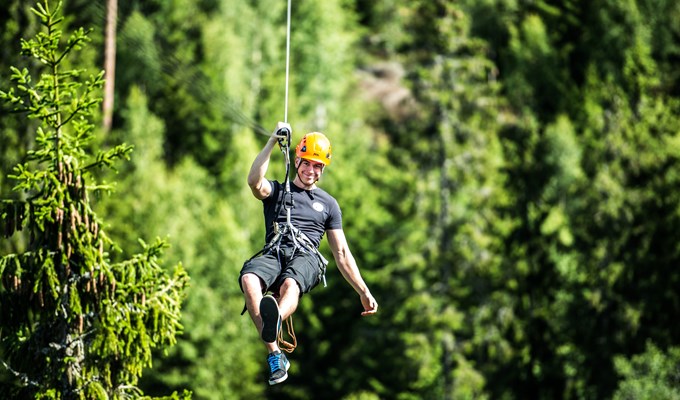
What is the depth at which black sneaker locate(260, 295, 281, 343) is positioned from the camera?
952 centimetres

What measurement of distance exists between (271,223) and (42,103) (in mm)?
3256

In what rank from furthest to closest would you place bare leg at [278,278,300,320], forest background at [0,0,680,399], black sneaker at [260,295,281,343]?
forest background at [0,0,680,399] < bare leg at [278,278,300,320] < black sneaker at [260,295,281,343]

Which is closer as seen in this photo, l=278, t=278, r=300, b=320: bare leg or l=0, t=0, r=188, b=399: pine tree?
l=278, t=278, r=300, b=320: bare leg

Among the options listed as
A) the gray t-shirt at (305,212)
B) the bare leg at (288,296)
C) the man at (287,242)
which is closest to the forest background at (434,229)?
the gray t-shirt at (305,212)

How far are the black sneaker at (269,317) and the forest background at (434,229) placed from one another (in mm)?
21402

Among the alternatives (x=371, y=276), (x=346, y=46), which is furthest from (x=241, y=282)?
(x=346, y=46)

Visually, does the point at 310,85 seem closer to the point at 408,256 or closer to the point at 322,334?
the point at 322,334

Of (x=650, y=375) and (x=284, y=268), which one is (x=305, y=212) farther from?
(x=650, y=375)

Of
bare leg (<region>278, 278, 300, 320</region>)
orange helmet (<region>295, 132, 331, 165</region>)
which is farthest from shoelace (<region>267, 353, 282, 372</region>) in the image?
orange helmet (<region>295, 132, 331, 165</region>)

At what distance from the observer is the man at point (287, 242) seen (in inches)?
383

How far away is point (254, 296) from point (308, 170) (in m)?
1.39

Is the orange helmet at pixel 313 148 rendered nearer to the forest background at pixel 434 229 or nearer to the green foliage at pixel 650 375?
the forest background at pixel 434 229

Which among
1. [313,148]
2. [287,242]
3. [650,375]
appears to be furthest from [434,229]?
[313,148]

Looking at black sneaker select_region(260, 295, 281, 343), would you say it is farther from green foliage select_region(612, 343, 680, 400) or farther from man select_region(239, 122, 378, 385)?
green foliage select_region(612, 343, 680, 400)
